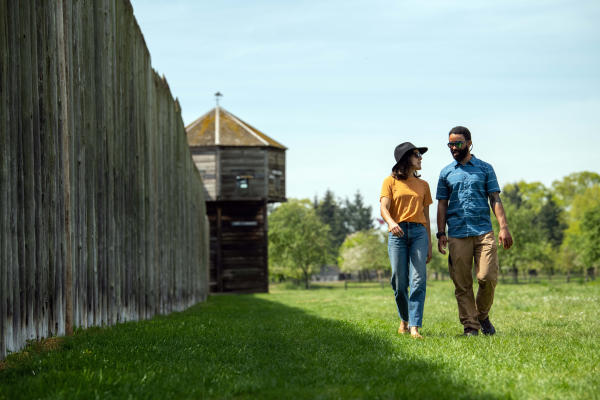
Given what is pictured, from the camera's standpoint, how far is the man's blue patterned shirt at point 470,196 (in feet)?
25.6

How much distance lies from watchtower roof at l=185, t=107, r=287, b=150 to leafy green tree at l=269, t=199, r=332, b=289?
30291 mm

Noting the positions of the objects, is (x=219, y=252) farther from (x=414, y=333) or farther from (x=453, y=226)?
(x=414, y=333)

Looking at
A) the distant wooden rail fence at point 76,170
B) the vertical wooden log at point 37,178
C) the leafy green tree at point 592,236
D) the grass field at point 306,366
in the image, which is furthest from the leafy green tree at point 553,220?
the vertical wooden log at point 37,178

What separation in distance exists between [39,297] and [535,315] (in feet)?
25.2

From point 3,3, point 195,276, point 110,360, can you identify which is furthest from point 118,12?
point 195,276

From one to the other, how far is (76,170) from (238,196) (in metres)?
29.4

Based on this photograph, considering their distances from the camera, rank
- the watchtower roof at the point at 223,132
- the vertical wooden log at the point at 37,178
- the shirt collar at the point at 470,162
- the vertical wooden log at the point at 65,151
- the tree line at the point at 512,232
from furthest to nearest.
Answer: the tree line at the point at 512,232 → the watchtower roof at the point at 223,132 → the shirt collar at the point at 470,162 → the vertical wooden log at the point at 65,151 → the vertical wooden log at the point at 37,178

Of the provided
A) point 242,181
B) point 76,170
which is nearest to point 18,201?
point 76,170

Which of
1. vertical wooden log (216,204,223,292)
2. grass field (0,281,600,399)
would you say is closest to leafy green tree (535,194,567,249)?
vertical wooden log (216,204,223,292)

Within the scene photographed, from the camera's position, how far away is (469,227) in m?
7.80

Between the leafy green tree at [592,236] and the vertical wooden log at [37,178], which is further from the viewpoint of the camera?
the leafy green tree at [592,236]

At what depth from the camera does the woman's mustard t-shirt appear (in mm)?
7879

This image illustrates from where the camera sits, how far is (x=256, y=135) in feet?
125

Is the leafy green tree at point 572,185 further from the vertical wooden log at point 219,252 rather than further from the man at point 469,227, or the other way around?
the man at point 469,227
